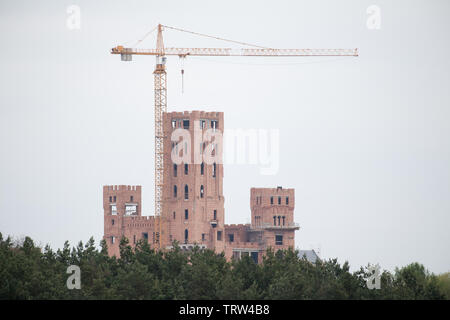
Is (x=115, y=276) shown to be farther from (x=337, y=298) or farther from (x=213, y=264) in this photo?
(x=337, y=298)

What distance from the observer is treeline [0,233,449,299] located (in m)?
159

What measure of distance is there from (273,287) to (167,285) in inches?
538

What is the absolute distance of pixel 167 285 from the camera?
168 metres

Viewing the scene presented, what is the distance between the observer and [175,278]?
17200 cm

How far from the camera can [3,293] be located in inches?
6156

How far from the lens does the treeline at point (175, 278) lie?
521 feet
